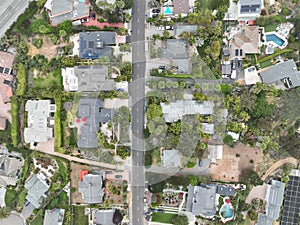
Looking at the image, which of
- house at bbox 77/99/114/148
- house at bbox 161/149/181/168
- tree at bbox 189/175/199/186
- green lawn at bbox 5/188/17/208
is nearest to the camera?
house at bbox 161/149/181/168

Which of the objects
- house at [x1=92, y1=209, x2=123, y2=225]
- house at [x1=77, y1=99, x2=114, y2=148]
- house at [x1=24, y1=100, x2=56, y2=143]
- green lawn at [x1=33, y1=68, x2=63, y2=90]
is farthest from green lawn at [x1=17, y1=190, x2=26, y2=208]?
green lawn at [x1=33, y1=68, x2=63, y2=90]

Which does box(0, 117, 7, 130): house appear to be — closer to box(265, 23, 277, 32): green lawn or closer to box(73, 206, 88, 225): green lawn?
box(73, 206, 88, 225): green lawn

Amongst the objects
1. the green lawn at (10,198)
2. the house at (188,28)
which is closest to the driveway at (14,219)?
the green lawn at (10,198)

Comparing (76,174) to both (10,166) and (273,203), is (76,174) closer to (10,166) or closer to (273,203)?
(10,166)

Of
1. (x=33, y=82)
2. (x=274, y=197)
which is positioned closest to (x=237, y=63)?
(x=274, y=197)

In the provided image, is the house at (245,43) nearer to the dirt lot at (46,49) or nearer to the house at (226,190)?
the house at (226,190)
